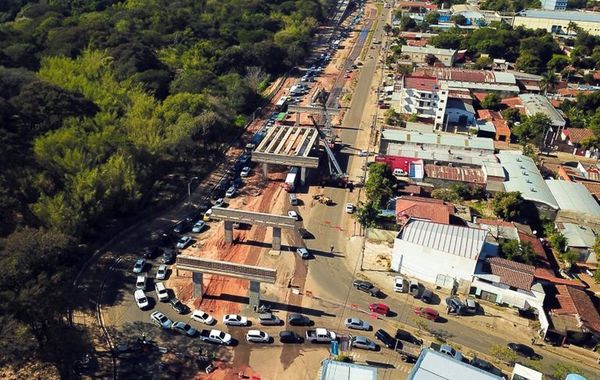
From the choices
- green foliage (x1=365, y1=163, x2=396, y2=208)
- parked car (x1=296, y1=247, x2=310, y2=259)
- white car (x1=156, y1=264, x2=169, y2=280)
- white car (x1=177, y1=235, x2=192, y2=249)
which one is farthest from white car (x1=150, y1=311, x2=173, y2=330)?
green foliage (x1=365, y1=163, x2=396, y2=208)

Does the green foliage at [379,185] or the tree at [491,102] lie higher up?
the tree at [491,102]

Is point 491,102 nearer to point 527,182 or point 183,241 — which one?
point 527,182

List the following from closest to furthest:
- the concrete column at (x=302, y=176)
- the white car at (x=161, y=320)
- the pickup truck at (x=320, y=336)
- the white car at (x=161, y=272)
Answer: the pickup truck at (x=320, y=336), the white car at (x=161, y=320), the white car at (x=161, y=272), the concrete column at (x=302, y=176)

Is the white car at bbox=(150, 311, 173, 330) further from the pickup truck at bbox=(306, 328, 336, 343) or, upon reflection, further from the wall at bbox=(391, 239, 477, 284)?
the wall at bbox=(391, 239, 477, 284)

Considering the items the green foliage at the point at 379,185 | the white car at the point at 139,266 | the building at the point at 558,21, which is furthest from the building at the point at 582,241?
the building at the point at 558,21

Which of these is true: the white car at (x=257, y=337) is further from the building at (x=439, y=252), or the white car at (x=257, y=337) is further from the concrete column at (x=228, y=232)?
the building at (x=439, y=252)

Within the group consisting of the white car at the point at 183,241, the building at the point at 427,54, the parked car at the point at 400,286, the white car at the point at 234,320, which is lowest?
the white car at the point at 234,320

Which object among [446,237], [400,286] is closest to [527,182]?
[446,237]
